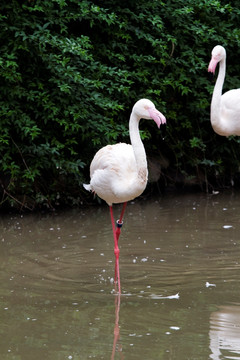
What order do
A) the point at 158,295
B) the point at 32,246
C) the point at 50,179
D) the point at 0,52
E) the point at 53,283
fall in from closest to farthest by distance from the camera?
the point at 158,295 < the point at 53,283 < the point at 32,246 < the point at 0,52 < the point at 50,179

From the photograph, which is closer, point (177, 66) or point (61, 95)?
point (61, 95)

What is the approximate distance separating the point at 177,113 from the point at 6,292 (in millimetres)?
4664

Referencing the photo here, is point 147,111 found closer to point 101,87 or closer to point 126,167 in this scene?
point 126,167

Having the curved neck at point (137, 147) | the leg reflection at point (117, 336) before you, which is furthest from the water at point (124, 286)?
the curved neck at point (137, 147)

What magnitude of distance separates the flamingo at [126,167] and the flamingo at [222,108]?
66.0 inches

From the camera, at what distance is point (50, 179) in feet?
27.8

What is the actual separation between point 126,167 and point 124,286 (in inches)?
38.7

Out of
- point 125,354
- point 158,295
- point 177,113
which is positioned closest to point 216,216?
point 177,113

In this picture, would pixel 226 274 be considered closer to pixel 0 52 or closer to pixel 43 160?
pixel 43 160

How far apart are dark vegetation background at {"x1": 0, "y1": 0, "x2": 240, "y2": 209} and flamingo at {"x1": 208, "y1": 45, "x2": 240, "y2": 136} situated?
3.82 ft

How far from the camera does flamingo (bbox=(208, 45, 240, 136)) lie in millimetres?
7562

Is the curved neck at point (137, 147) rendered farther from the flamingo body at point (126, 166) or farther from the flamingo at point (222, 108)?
the flamingo at point (222, 108)

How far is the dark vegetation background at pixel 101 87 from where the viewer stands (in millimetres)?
7906

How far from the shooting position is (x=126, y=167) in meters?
5.88
